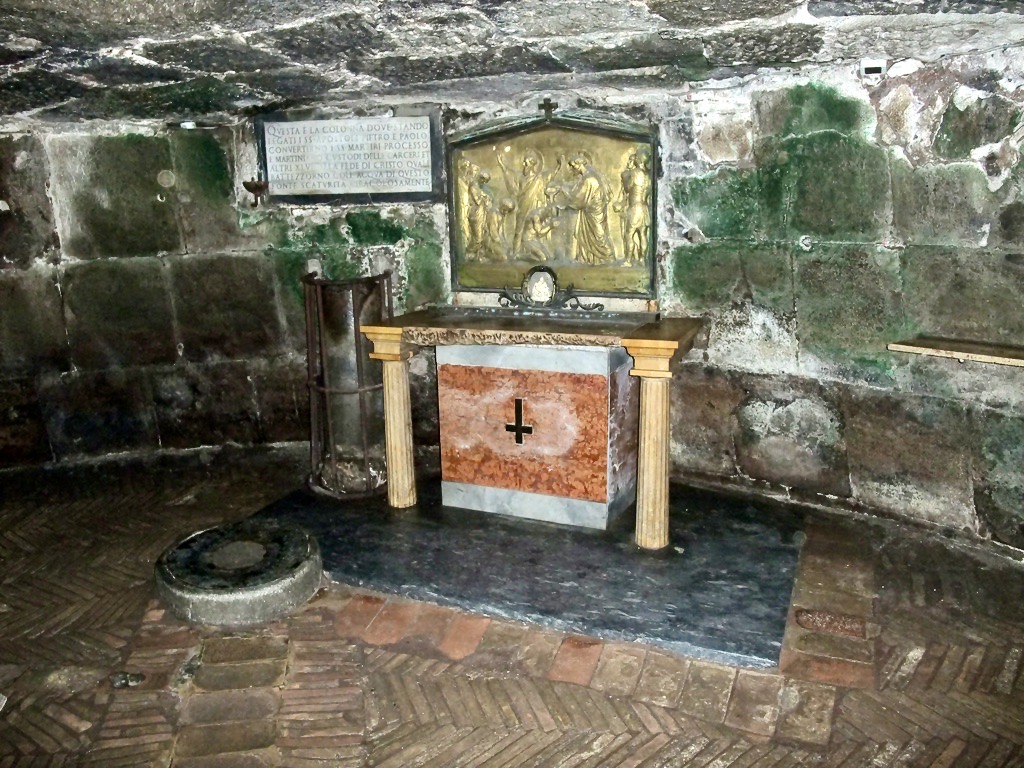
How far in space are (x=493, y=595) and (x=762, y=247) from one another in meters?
2.87

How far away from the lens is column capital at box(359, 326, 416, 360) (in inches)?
202

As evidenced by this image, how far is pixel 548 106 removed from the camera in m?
5.19

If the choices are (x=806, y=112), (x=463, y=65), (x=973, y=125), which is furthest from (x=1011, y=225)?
(x=463, y=65)

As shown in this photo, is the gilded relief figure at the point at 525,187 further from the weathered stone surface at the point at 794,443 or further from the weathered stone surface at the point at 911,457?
the weathered stone surface at the point at 911,457

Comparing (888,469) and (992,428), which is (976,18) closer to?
(992,428)

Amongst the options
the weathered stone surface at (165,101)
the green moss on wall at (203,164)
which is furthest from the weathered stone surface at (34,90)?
the green moss on wall at (203,164)

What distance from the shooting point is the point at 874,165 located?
4707 millimetres

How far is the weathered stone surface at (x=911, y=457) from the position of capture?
488cm

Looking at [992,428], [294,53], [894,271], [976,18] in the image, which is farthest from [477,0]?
[992,428]

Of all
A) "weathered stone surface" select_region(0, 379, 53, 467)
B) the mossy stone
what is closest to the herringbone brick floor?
"weathered stone surface" select_region(0, 379, 53, 467)

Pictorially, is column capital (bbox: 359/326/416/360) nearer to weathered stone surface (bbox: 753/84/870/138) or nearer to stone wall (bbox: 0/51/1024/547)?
stone wall (bbox: 0/51/1024/547)

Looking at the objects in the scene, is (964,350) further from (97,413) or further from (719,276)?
(97,413)

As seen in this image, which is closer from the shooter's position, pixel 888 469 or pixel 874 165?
pixel 874 165

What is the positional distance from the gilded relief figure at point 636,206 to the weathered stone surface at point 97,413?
4.28 m
